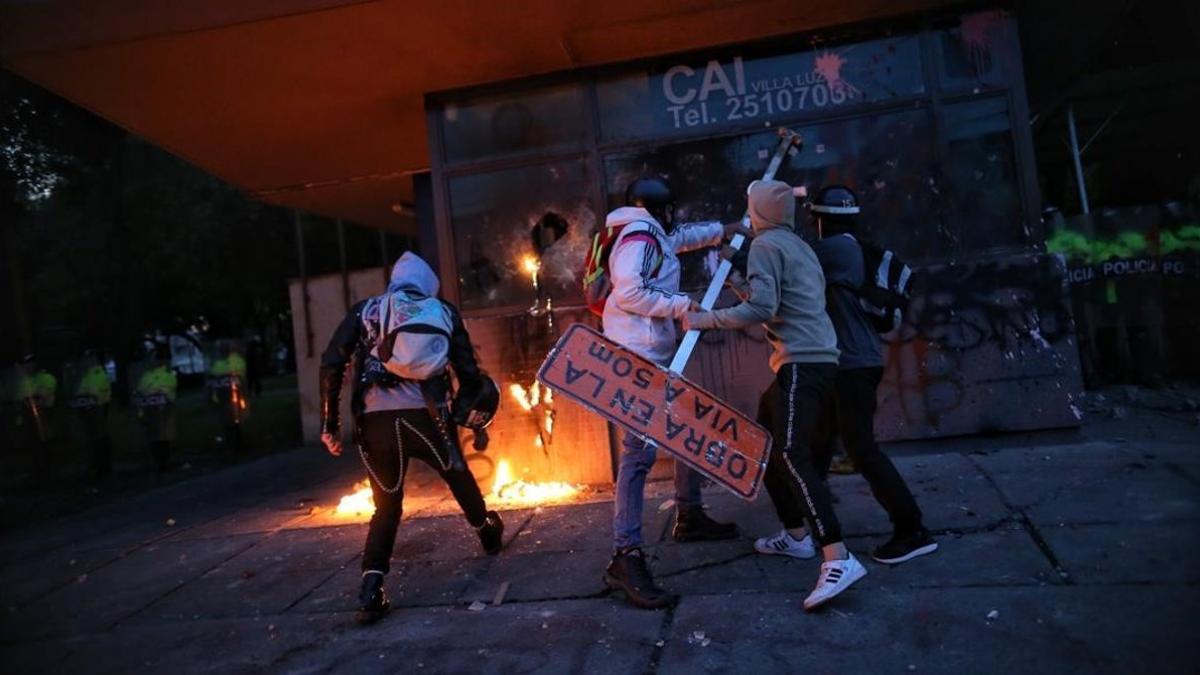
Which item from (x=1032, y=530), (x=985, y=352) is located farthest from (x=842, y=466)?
(x=1032, y=530)

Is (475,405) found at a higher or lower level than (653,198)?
lower

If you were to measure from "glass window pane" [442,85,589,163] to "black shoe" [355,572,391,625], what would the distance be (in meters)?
3.59

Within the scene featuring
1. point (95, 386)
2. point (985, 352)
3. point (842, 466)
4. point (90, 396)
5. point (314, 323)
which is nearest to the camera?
point (985, 352)

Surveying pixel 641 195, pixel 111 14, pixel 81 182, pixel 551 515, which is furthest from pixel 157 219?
pixel 641 195

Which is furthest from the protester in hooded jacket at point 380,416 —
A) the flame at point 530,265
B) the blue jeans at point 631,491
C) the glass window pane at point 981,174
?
the glass window pane at point 981,174

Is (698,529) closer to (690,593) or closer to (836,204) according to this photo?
(690,593)

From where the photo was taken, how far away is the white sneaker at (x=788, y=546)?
3986 mm

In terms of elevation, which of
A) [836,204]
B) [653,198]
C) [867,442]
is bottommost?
[867,442]

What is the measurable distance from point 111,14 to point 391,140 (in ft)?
9.68

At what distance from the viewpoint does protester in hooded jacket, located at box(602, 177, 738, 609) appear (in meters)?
3.57

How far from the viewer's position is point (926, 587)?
3.49 meters

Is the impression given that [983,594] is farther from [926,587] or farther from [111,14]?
[111,14]

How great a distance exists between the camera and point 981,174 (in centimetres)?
572

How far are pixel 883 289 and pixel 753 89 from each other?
8.76 ft
